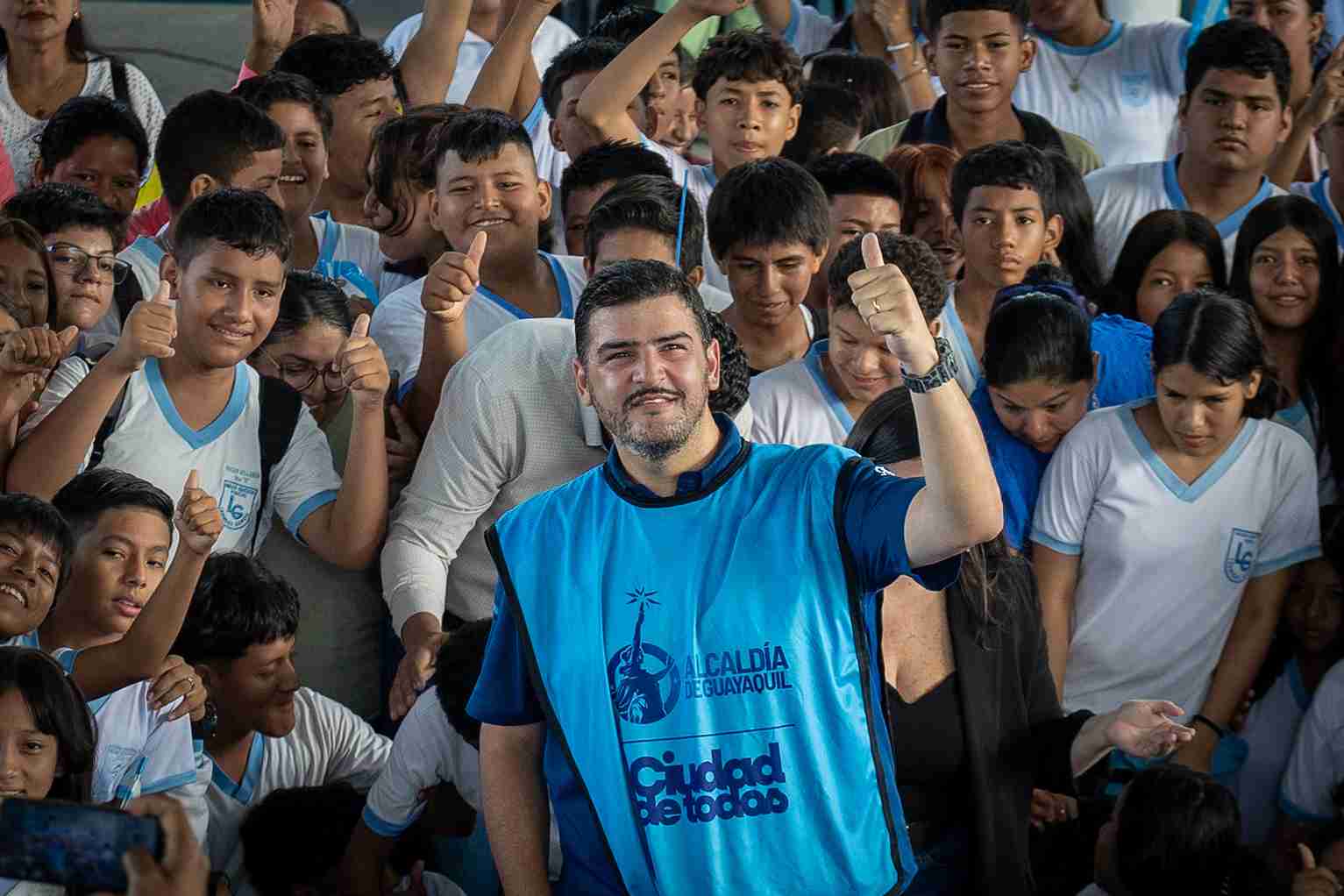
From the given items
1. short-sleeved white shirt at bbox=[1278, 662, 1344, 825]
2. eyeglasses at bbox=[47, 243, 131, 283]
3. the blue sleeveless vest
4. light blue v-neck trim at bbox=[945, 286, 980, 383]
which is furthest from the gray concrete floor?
the blue sleeveless vest

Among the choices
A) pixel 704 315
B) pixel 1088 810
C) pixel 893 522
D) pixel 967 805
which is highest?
pixel 704 315

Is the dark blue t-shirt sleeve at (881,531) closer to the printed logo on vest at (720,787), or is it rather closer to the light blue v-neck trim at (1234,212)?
the printed logo on vest at (720,787)

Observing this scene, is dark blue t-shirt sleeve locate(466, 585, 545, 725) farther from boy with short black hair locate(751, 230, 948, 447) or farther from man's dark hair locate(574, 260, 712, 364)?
boy with short black hair locate(751, 230, 948, 447)

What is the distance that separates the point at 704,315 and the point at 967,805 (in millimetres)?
850

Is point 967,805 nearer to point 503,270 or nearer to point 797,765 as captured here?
point 797,765

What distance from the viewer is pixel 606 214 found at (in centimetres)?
401

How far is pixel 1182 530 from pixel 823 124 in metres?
2.00

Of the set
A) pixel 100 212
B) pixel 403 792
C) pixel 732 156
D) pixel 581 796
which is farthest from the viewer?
pixel 732 156

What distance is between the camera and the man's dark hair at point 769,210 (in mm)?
4160

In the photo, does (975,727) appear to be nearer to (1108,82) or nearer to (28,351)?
(28,351)

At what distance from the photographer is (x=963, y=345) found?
4277 mm

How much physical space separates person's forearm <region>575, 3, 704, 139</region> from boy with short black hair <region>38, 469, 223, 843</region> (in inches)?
67.7

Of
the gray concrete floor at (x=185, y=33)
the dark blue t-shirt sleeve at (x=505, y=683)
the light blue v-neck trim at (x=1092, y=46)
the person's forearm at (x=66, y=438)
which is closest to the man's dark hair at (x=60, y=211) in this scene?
the person's forearm at (x=66, y=438)

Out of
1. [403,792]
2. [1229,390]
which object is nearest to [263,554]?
[403,792]
